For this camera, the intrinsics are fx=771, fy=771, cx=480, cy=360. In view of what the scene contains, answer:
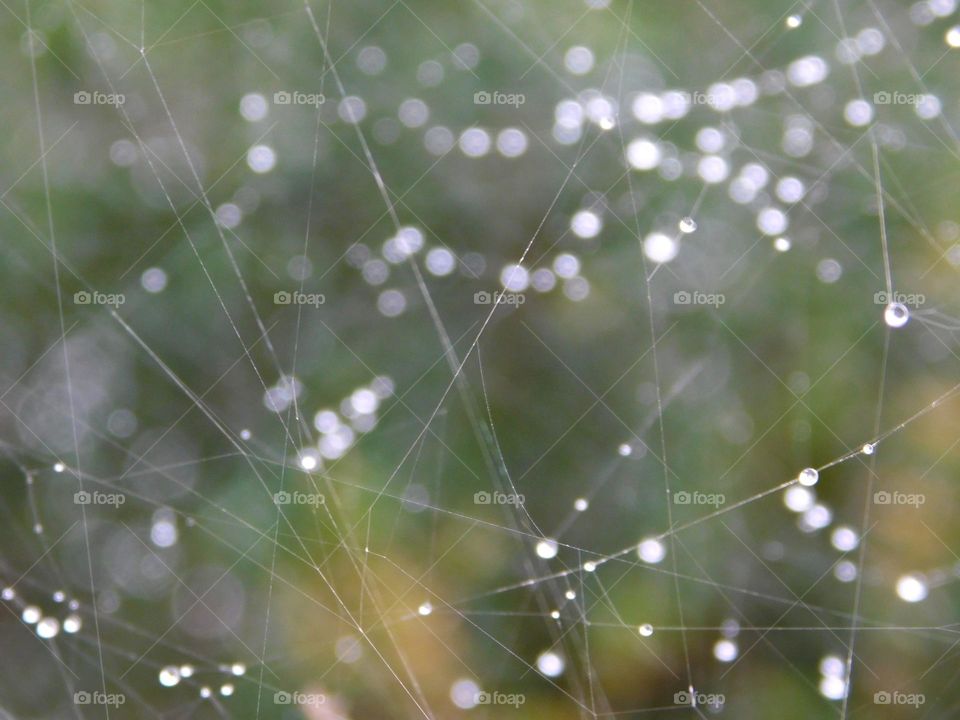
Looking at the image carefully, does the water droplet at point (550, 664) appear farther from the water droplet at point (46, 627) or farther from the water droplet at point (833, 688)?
the water droplet at point (46, 627)

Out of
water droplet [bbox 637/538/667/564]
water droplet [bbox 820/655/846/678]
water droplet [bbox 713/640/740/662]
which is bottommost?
water droplet [bbox 820/655/846/678]

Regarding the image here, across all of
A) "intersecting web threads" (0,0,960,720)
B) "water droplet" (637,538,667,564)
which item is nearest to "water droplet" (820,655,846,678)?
"intersecting web threads" (0,0,960,720)

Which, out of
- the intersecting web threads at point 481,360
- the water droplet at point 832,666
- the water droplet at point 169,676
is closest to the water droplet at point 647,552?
the intersecting web threads at point 481,360

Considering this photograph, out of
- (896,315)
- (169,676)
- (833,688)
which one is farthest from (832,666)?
(169,676)

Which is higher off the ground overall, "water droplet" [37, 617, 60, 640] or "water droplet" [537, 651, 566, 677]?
"water droplet" [37, 617, 60, 640]

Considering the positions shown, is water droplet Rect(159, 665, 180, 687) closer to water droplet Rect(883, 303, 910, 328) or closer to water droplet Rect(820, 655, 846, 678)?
water droplet Rect(820, 655, 846, 678)

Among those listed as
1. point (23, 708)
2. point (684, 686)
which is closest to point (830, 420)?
point (684, 686)

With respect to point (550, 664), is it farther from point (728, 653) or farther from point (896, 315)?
point (896, 315)

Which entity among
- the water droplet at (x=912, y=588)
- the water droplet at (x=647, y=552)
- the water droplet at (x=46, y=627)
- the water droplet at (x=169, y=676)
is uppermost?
the water droplet at (x=46, y=627)
